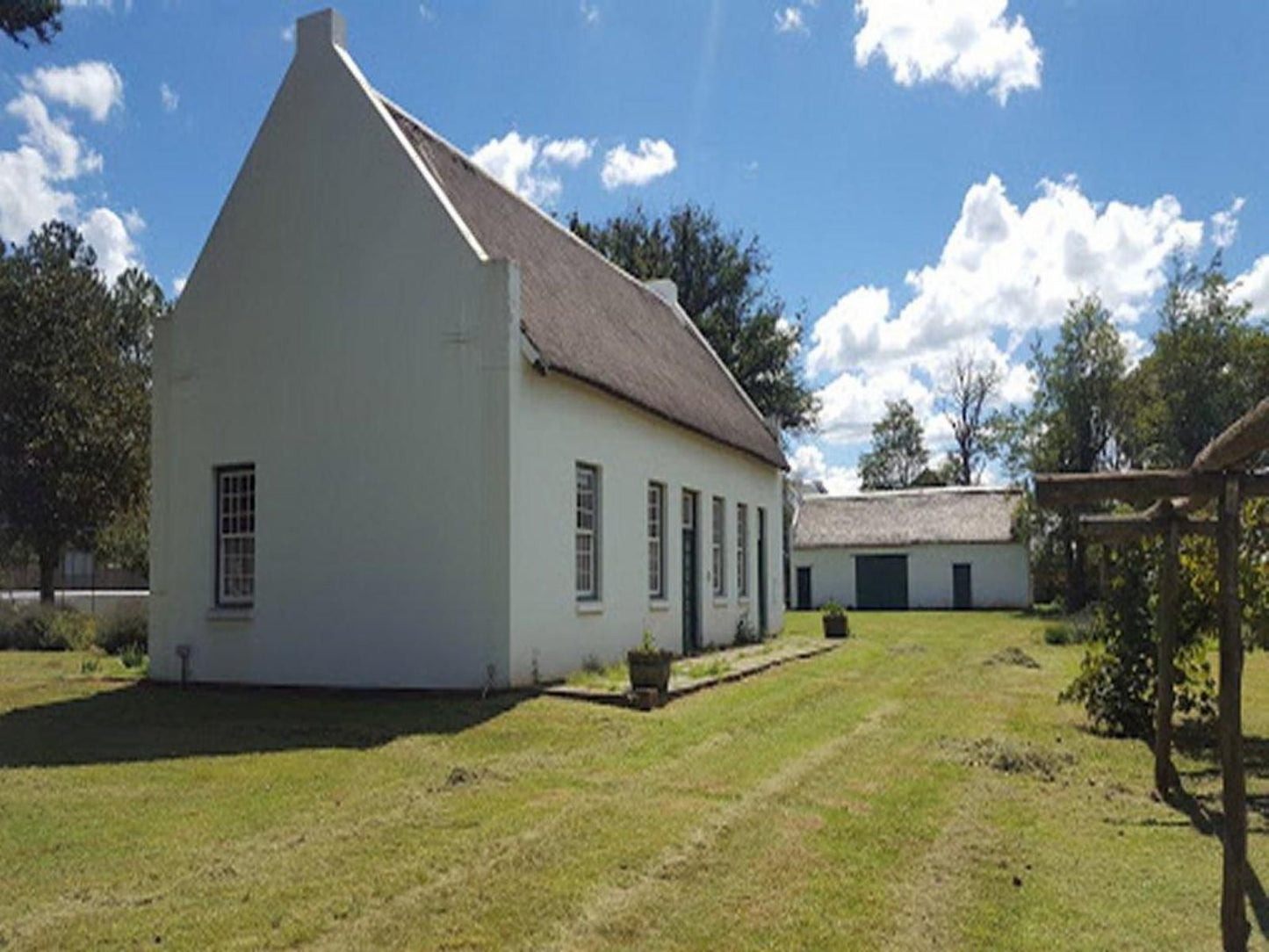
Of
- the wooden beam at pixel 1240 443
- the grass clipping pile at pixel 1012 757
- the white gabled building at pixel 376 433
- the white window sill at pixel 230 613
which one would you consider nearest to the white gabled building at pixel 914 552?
the white gabled building at pixel 376 433

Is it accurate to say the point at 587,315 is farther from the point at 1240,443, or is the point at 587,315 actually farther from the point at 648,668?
the point at 1240,443

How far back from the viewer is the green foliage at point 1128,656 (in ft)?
39.8

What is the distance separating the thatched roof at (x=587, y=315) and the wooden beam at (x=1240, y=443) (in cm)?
977

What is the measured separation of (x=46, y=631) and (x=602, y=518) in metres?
15.1

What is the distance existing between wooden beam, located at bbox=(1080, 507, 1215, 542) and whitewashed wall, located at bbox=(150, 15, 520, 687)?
705 centimetres

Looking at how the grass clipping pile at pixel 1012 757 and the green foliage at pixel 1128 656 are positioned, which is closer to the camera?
the grass clipping pile at pixel 1012 757

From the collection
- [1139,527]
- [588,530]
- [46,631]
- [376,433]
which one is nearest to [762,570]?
[588,530]

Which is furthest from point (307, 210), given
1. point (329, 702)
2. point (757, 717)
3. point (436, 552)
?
point (757, 717)

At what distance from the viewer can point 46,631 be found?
2506cm

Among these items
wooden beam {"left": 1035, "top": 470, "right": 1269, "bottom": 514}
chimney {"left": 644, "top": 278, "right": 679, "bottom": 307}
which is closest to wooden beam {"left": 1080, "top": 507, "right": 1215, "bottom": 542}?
wooden beam {"left": 1035, "top": 470, "right": 1269, "bottom": 514}

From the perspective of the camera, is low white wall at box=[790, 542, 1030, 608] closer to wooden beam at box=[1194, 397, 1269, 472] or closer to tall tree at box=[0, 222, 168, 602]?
tall tree at box=[0, 222, 168, 602]

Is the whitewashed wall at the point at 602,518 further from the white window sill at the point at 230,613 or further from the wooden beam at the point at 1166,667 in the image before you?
the wooden beam at the point at 1166,667

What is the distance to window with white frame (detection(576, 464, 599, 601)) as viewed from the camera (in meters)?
17.0

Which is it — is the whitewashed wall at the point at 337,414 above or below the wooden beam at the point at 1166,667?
above
